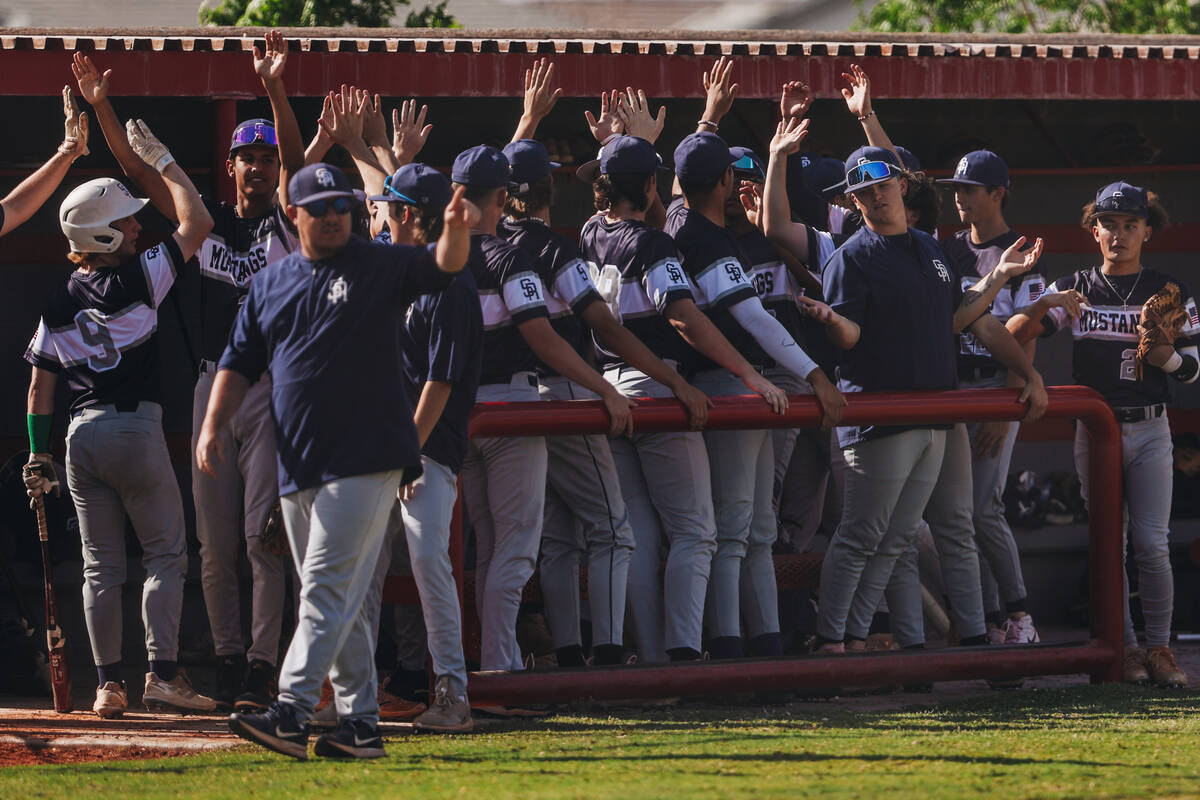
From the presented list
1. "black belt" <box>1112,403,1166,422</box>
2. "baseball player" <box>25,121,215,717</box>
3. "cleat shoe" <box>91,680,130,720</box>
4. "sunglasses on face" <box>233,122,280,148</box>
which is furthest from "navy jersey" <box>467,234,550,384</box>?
"black belt" <box>1112,403,1166,422</box>

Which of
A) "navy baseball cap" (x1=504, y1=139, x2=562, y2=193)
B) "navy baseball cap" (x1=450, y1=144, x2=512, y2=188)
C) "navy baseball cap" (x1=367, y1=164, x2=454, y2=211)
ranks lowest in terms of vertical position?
"navy baseball cap" (x1=367, y1=164, x2=454, y2=211)

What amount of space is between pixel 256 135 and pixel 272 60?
0.30 m

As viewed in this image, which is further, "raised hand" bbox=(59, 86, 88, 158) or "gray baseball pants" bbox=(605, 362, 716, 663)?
"raised hand" bbox=(59, 86, 88, 158)

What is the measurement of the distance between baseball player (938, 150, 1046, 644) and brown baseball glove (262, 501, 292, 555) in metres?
2.69

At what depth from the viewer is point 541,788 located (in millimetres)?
4070

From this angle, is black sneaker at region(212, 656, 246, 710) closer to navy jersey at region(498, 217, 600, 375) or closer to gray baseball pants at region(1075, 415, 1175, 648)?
navy jersey at region(498, 217, 600, 375)

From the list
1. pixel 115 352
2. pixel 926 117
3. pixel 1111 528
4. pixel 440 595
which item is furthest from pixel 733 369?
pixel 926 117

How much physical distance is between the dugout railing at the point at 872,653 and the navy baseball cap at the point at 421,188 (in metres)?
0.70

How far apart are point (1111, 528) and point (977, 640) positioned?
0.65 metres

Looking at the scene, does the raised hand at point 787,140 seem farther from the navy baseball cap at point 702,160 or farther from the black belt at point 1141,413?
the black belt at point 1141,413

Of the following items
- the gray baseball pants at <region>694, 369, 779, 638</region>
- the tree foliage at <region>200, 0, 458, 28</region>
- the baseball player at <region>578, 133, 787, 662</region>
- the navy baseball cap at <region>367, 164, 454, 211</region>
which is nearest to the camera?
the navy baseball cap at <region>367, 164, 454, 211</region>

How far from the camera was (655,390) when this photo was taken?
5.72m

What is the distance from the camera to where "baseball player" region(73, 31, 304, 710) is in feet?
18.3

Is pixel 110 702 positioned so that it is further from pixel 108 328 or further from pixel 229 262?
pixel 229 262
